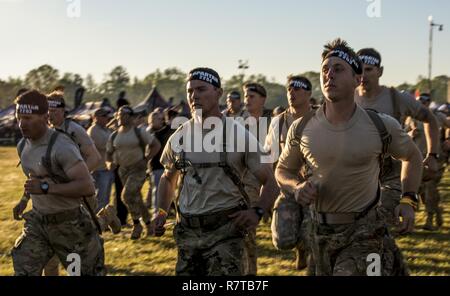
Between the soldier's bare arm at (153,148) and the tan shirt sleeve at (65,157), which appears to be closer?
the tan shirt sleeve at (65,157)

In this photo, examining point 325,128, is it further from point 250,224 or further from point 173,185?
point 173,185

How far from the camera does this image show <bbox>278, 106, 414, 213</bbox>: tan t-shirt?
3932 mm

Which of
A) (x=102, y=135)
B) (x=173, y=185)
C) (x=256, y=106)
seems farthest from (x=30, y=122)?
(x=102, y=135)

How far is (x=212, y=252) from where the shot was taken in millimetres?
4336

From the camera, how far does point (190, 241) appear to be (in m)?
4.45

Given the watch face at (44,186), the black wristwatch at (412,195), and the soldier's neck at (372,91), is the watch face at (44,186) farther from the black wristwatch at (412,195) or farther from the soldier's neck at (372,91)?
the soldier's neck at (372,91)

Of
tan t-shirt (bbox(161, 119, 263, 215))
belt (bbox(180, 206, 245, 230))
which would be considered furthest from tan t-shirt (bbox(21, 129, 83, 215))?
belt (bbox(180, 206, 245, 230))

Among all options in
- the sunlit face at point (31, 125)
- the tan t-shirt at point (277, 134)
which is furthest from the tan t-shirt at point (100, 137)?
the sunlit face at point (31, 125)

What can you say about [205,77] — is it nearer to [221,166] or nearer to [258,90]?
[221,166]

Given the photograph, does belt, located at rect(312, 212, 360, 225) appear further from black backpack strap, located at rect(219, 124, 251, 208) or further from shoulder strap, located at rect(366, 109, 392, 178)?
black backpack strap, located at rect(219, 124, 251, 208)

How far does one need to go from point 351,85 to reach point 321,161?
617 millimetres

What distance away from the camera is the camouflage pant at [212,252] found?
4.31 metres

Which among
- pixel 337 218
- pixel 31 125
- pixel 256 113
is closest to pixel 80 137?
pixel 31 125

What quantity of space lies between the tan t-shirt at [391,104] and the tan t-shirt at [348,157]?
1.80 metres
